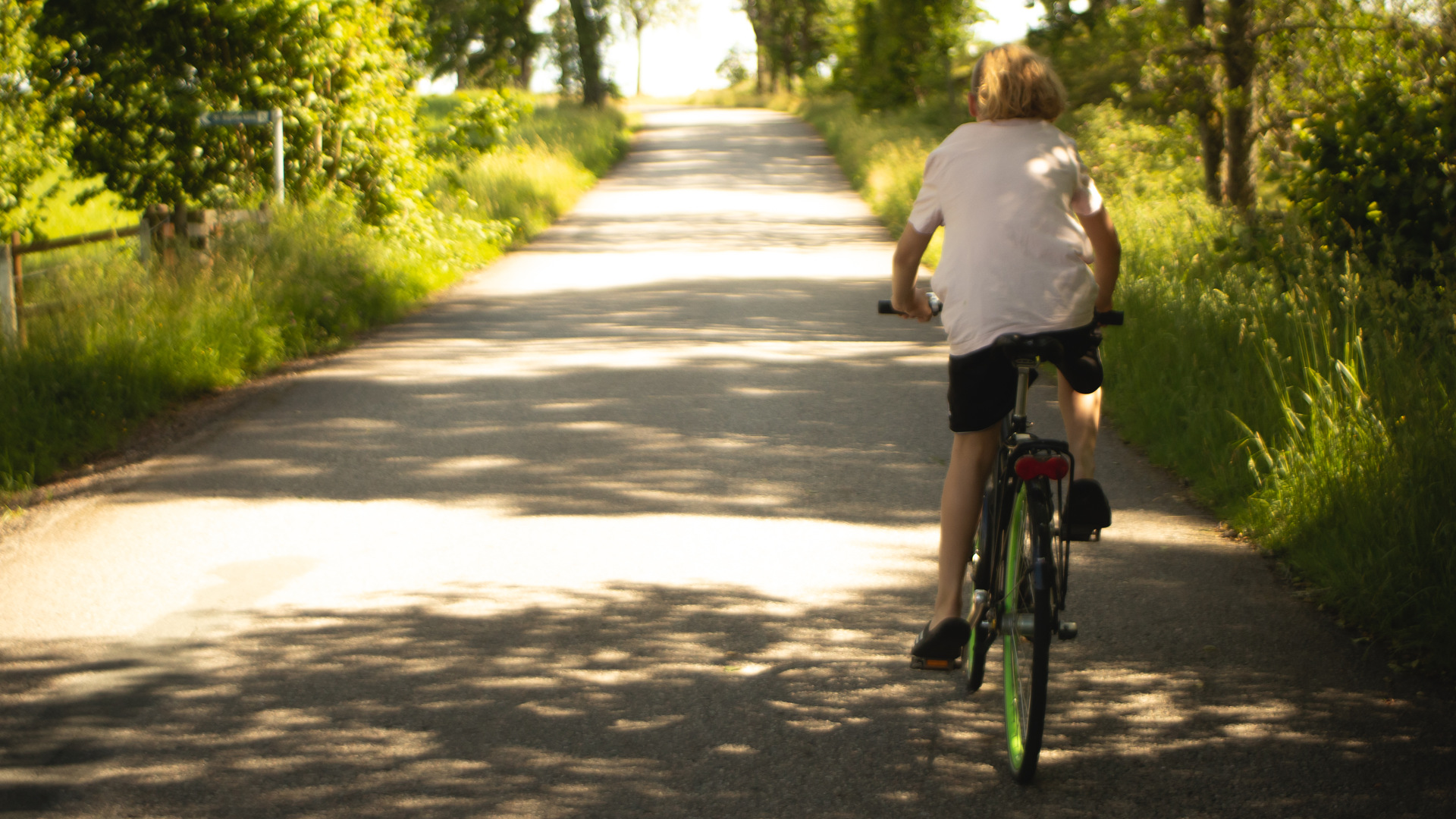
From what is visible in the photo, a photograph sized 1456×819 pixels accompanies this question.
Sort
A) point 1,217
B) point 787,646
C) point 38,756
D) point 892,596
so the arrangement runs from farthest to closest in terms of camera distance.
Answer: point 1,217 → point 892,596 → point 787,646 → point 38,756

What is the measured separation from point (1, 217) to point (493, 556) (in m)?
13.1

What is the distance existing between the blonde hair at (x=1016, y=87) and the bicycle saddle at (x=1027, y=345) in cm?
71

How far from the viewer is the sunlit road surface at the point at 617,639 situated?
3.82 m

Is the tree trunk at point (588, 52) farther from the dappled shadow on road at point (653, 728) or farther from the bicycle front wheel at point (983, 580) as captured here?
the bicycle front wheel at point (983, 580)

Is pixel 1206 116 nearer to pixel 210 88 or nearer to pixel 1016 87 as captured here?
pixel 210 88

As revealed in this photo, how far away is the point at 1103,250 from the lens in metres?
4.16

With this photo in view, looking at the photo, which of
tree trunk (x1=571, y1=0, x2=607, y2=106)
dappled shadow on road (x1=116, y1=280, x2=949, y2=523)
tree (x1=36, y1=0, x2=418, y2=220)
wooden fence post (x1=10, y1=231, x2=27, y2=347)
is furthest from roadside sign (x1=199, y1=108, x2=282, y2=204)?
tree trunk (x1=571, y1=0, x2=607, y2=106)

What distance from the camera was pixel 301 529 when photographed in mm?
6395

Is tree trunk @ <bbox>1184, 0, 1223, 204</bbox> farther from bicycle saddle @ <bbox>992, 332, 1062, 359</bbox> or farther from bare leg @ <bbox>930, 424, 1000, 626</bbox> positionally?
bicycle saddle @ <bbox>992, 332, 1062, 359</bbox>

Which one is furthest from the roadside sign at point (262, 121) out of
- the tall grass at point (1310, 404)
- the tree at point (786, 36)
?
the tree at point (786, 36)

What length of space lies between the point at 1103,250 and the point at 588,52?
45.8 meters

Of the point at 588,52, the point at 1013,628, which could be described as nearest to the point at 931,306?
the point at 1013,628

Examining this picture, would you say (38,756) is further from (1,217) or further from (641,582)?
(1,217)

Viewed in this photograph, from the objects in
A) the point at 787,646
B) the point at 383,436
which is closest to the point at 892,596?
the point at 787,646
